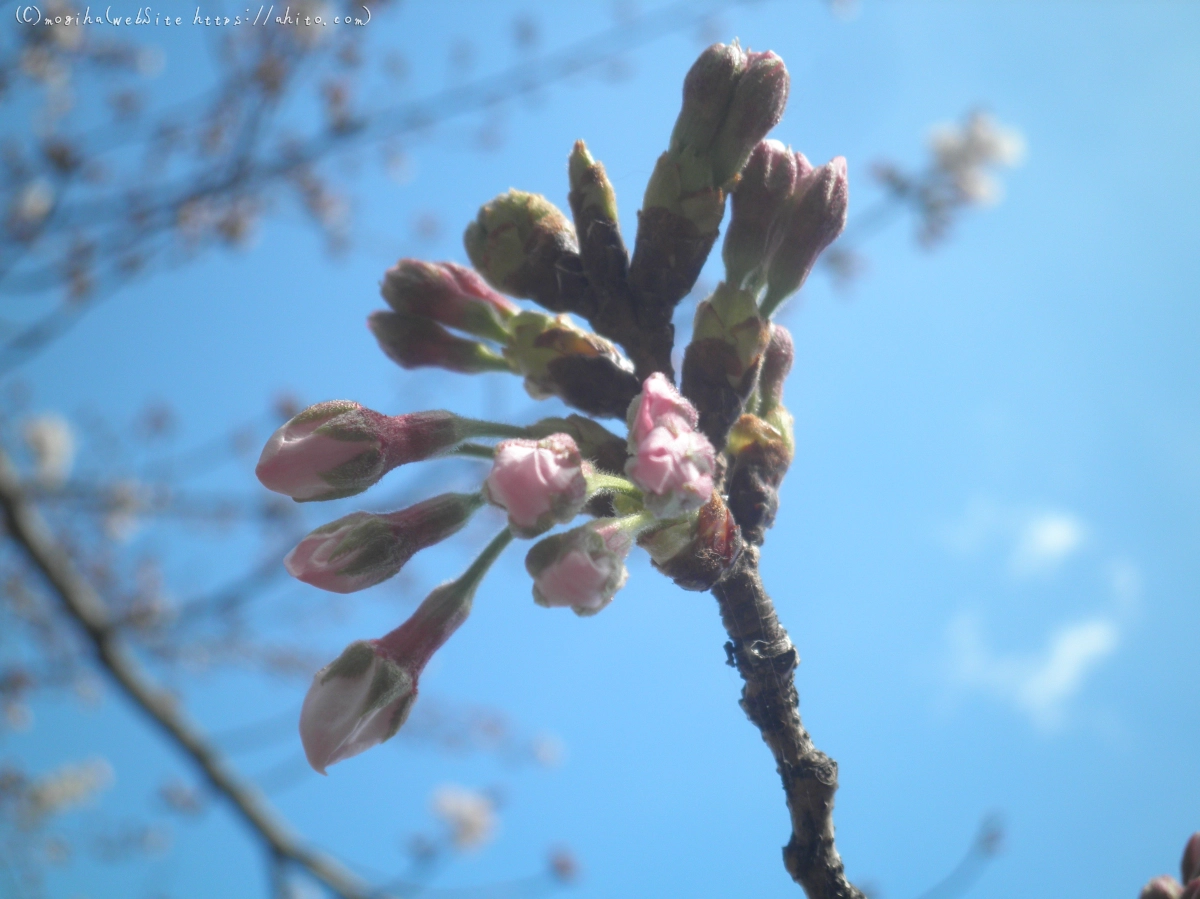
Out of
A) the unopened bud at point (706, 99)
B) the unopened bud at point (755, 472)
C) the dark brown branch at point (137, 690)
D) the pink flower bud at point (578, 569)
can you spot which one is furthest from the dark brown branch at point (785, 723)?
the dark brown branch at point (137, 690)

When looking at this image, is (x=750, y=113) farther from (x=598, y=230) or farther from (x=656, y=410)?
(x=656, y=410)

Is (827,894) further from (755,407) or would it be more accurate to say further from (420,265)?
(420,265)

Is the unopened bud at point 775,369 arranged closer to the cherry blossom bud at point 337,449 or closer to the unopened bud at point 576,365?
the unopened bud at point 576,365

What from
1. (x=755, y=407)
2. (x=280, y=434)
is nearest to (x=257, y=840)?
(x=280, y=434)

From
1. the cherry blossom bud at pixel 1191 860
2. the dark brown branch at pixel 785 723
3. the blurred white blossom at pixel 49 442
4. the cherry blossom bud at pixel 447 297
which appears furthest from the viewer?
the blurred white blossom at pixel 49 442

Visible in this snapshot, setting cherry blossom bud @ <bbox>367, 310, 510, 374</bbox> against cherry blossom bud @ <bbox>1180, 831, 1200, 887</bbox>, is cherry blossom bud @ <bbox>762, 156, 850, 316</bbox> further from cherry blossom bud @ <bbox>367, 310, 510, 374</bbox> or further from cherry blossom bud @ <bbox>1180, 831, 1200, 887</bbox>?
cherry blossom bud @ <bbox>1180, 831, 1200, 887</bbox>
